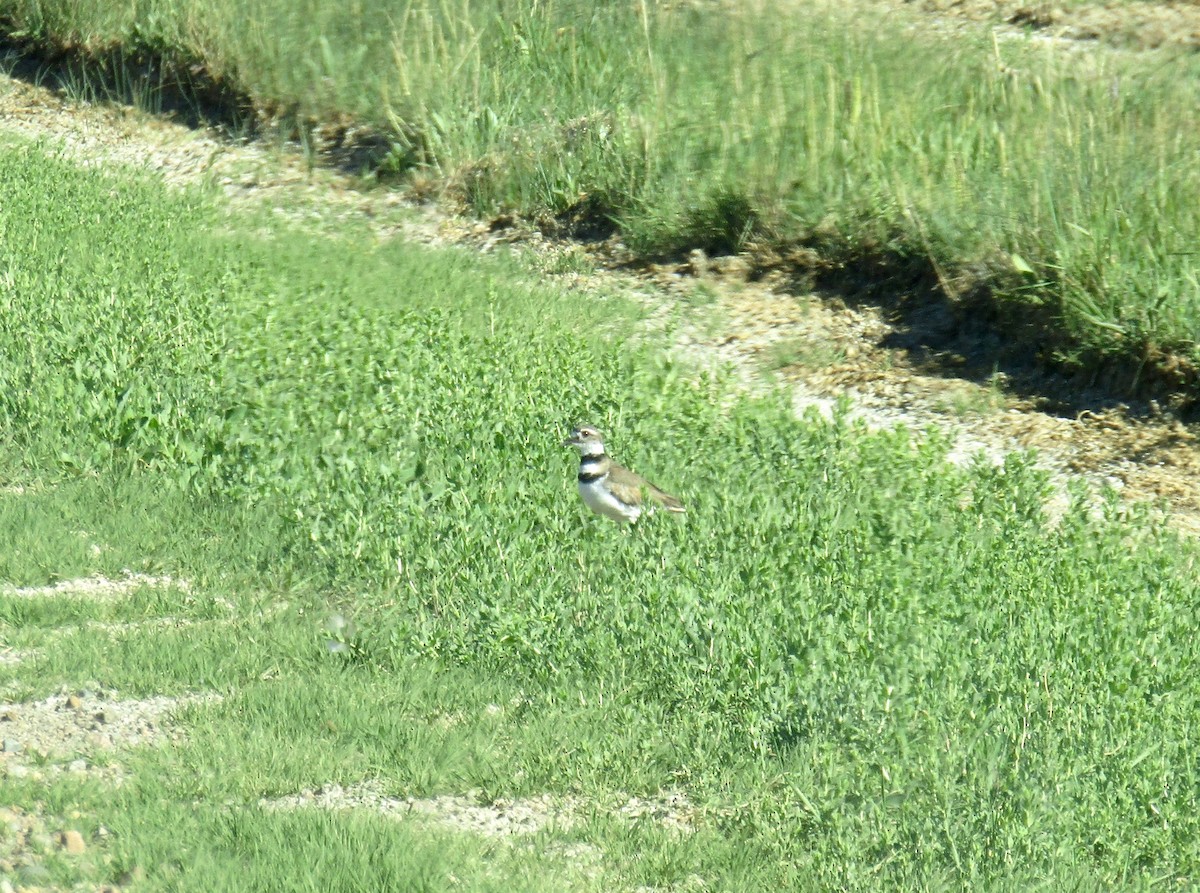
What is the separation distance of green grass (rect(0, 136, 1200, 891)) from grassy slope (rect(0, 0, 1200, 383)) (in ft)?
6.74

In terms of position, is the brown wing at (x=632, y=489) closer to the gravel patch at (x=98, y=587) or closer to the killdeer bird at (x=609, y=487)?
the killdeer bird at (x=609, y=487)

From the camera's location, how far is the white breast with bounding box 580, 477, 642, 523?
7266 mm

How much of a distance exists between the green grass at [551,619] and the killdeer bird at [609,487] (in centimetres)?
14

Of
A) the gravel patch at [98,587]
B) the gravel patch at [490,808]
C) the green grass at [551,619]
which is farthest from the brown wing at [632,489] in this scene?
the gravel patch at [490,808]

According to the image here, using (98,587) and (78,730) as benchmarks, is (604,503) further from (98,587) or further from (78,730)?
(78,730)

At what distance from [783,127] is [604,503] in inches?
230

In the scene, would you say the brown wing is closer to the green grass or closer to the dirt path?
the green grass

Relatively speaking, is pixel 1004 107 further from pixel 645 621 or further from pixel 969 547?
pixel 645 621

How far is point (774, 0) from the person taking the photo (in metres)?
15.5

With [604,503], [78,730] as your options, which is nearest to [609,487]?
[604,503]

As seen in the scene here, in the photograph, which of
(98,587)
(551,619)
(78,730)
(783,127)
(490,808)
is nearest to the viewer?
(490,808)

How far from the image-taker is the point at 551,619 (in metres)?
6.19

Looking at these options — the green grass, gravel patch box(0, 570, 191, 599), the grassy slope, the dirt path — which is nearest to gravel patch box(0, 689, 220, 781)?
the green grass

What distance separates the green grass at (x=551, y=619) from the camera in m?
4.89
